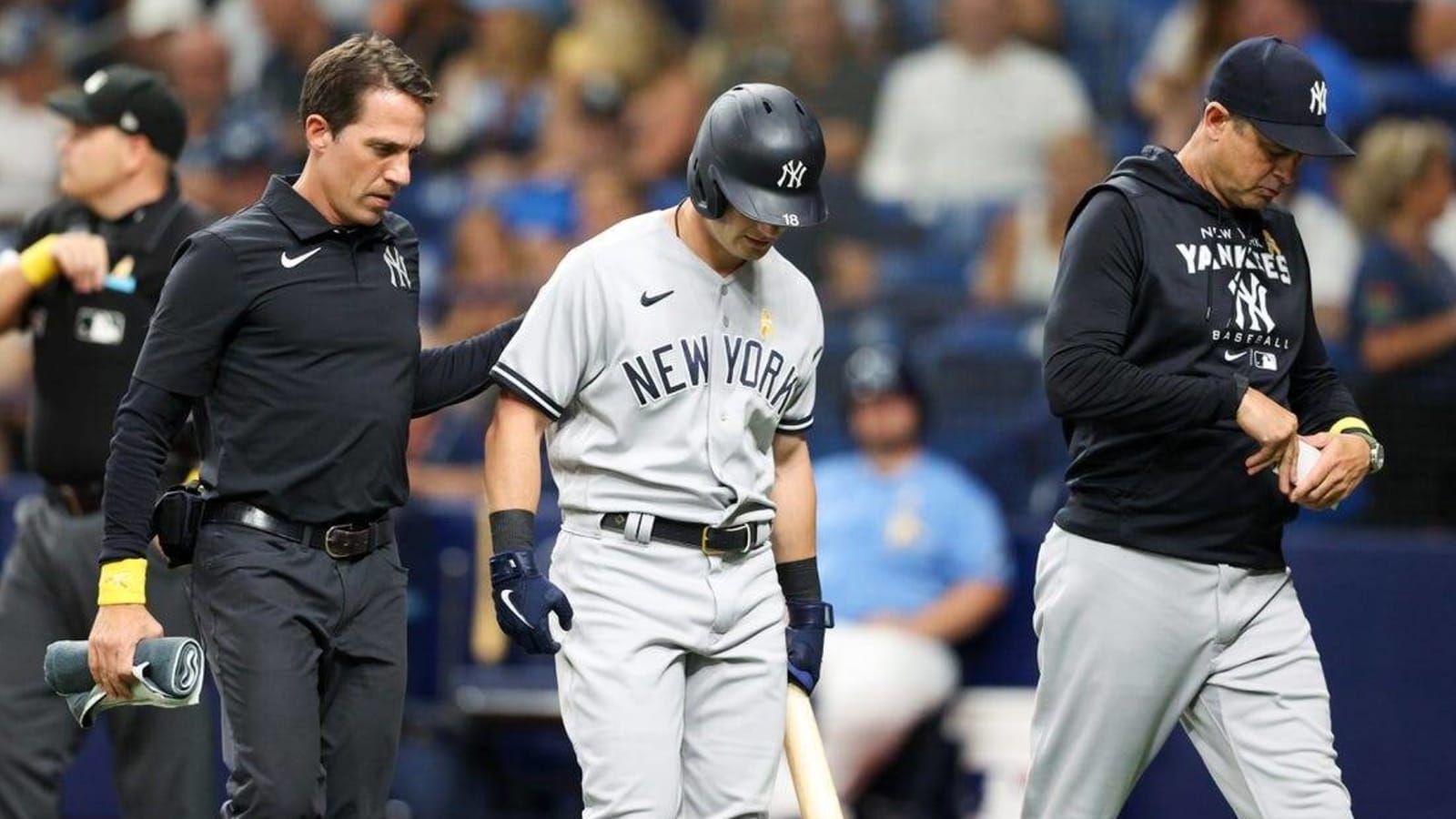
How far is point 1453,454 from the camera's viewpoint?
24.6 feet

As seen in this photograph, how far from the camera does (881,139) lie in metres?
9.29

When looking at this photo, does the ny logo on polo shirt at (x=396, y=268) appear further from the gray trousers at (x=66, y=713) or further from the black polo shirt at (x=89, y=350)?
the gray trousers at (x=66, y=713)

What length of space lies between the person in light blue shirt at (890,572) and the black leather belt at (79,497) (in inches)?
114

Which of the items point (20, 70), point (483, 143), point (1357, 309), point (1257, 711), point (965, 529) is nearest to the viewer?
point (1257, 711)

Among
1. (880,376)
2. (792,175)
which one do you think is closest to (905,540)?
(880,376)

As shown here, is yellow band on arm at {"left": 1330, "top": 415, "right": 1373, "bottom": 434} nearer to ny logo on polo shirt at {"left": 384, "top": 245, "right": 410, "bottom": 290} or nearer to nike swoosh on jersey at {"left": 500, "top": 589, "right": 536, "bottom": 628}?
nike swoosh on jersey at {"left": 500, "top": 589, "right": 536, "bottom": 628}

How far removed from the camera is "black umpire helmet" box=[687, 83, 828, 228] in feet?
13.7

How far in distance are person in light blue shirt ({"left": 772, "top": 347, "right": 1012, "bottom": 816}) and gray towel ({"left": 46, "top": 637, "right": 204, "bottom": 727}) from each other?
3396 millimetres

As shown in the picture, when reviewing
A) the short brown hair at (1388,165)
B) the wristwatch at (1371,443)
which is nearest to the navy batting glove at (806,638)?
the wristwatch at (1371,443)

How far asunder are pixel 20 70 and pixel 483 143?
272cm

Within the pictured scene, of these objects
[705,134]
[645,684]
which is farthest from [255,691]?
[705,134]

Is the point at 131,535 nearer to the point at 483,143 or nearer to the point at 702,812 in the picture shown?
the point at 702,812

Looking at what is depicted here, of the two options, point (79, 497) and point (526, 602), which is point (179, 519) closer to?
point (526, 602)

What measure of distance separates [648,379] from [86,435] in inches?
70.0
